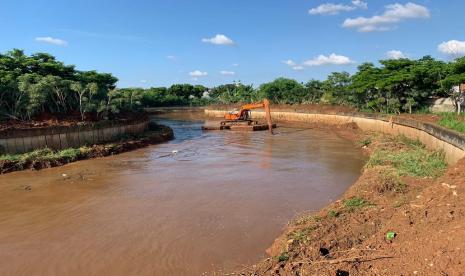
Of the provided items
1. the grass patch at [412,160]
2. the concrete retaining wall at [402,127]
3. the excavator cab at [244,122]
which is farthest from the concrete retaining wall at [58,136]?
the concrete retaining wall at [402,127]

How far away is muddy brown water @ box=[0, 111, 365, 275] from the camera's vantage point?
7.07 m

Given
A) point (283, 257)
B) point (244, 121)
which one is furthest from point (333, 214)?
point (244, 121)

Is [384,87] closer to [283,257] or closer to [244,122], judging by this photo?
[244,122]

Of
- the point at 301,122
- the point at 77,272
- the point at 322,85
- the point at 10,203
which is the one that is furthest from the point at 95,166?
the point at 322,85

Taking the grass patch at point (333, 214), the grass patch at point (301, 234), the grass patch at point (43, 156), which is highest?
the grass patch at point (43, 156)

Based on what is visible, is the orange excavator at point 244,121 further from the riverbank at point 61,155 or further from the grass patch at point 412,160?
the grass patch at point 412,160

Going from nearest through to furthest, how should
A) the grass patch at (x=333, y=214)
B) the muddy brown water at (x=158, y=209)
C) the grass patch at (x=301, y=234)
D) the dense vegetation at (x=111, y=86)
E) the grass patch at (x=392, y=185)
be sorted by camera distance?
the grass patch at (x=301, y=234)
the muddy brown water at (x=158, y=209)
the grass patch at (x=333, y=214)
the grass patch at (x=392, y=185)
the dense vegetation at (x=111, y=86)

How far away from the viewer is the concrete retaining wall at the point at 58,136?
16578mm

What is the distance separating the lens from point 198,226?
8.73 metres

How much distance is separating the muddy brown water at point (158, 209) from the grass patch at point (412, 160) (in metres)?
1.08

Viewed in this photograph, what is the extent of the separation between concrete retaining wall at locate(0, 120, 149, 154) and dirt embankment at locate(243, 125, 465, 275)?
515 inches

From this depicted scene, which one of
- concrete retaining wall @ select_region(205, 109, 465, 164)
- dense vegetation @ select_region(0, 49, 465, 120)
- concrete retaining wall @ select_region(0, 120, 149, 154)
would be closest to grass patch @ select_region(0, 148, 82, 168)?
concrete retaining wall @ select_region(0, 120, 149, 154)

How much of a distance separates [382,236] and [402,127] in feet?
51.6

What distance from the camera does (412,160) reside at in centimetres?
1287
